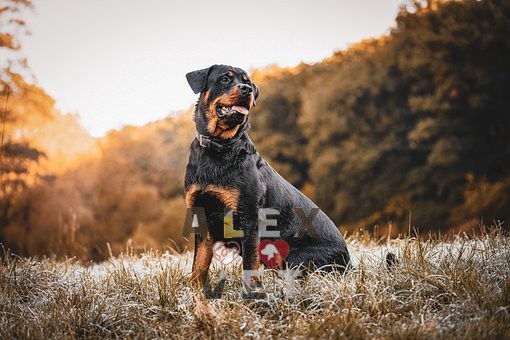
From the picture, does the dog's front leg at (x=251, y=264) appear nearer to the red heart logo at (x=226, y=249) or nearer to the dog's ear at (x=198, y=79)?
the red heart logo at (x=226, y=249)

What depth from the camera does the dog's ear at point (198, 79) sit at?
3.55 meters

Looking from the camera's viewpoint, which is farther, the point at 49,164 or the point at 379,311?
the point at 49,164

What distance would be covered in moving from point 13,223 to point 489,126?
11.7 m

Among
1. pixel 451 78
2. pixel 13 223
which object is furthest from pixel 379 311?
pixel 13 223

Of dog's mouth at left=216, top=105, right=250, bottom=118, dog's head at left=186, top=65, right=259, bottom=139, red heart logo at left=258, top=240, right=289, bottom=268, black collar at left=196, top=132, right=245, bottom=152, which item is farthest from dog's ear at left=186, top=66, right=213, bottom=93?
red heart logo at left=258, top=240, right=289, bottom=268

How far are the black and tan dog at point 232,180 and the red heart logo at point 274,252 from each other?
0.14 feet

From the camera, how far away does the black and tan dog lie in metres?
3.34

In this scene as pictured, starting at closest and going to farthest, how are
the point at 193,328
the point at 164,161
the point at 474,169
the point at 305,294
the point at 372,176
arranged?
1. the point at 193,328
2. the point at 305,294
3. the point at 474,169
4. the point at 372,176
5. the point at 164,161

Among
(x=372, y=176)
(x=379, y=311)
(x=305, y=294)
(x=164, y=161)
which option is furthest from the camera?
(x=164, y=161)

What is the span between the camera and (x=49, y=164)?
39.5 feet

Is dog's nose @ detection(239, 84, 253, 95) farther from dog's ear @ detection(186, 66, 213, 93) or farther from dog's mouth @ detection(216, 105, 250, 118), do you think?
dog's ear @ detection(186, 66, 213, 93)

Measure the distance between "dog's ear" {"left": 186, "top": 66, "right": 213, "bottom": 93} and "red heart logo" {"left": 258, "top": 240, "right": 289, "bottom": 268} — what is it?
1.28 m

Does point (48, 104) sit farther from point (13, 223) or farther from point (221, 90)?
point (221, 90)

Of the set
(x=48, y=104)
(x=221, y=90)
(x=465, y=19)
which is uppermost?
(x=465, y=19)
